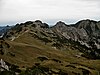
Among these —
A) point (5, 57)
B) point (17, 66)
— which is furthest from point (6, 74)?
point (5, 57)

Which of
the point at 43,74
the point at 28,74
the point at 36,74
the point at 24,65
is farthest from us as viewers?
the point at 24,65

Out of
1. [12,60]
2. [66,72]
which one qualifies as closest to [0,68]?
[12,60]

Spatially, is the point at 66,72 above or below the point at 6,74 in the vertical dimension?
below

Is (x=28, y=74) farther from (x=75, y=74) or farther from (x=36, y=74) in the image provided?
(x=75, y=74)

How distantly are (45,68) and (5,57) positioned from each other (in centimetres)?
3217

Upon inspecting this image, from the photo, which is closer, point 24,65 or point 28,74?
point 28,74

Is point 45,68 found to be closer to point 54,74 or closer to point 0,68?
point 54,74

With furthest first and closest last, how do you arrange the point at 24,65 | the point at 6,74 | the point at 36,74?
1. the point at 24,65
2. the point at 36,74
3. the point at 6,74

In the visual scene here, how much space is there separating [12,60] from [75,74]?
164ft

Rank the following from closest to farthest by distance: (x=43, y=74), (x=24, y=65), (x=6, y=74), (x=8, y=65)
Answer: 1. (x=6, y=74)
2. (x=43, y=74)
3. (x=8, y=65)
4. (x=24, y=65)

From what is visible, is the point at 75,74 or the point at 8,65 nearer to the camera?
the point at 8,65

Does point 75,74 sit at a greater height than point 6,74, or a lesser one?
lesser

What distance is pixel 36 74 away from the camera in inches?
6191

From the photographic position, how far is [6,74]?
134 metres
